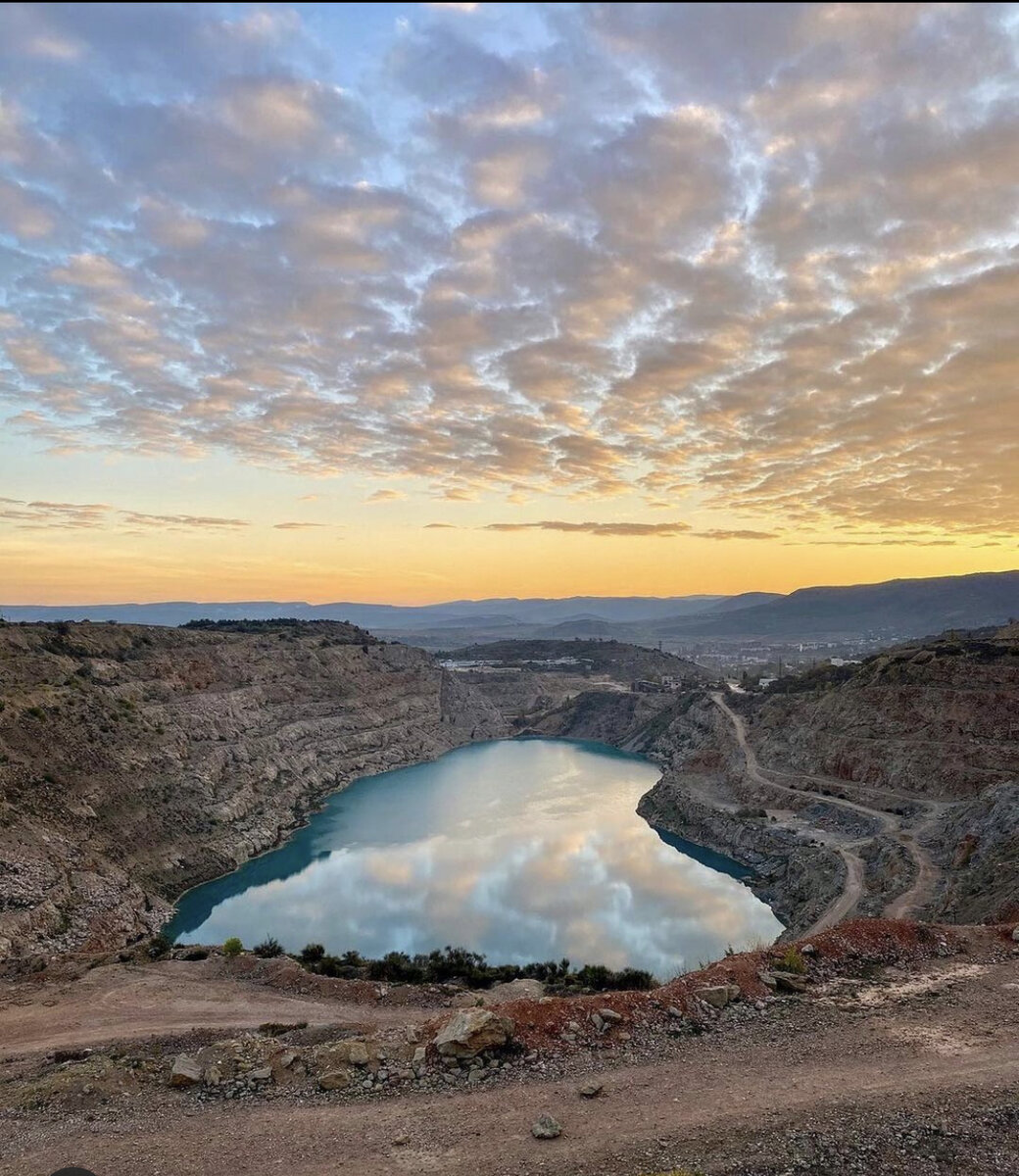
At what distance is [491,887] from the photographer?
42.7 metres

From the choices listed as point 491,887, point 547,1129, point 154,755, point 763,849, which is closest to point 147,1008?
point 547,1129

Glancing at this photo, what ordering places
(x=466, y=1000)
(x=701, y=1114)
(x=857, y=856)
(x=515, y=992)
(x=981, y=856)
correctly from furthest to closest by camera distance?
(x=857, y=856) → (x=981, y=856) → (x=515, y=992) → (x=466, y=1000) → (x=701, y=1114)

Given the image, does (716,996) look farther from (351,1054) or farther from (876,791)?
(876,791)

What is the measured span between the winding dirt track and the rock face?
107ft

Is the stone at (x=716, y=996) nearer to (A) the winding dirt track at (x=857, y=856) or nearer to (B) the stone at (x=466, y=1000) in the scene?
(B) the stone at (x=466, y=1000)

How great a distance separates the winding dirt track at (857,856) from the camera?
3009cm

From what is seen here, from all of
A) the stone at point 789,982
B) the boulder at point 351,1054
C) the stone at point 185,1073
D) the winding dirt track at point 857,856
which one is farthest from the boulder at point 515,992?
the winding dirt track at point 857,856

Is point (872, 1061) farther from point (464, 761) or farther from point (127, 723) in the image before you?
point (464, 761)

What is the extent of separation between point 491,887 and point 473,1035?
31.5m

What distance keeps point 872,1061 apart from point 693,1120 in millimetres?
3542

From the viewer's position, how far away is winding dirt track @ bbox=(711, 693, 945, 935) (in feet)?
98.7

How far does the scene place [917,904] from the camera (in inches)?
1149

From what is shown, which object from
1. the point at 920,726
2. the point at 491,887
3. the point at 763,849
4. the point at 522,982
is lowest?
the point at 491,887

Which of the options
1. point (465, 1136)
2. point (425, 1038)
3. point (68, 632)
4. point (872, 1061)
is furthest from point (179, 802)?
point (872, 1061)
